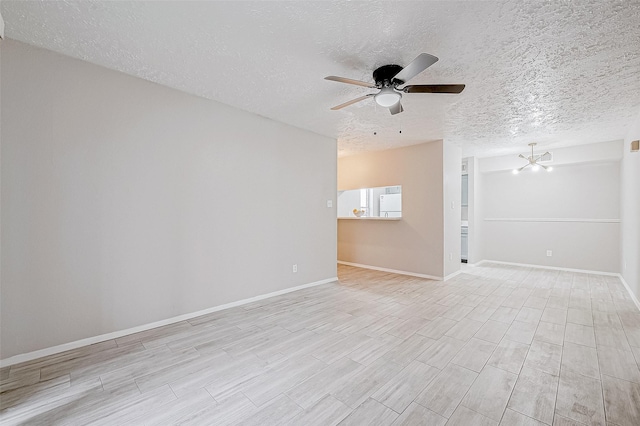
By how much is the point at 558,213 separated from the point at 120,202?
298 inches

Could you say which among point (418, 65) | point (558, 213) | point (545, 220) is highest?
point (418, 65)

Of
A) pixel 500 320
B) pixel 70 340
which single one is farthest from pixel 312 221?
pixel 70 340

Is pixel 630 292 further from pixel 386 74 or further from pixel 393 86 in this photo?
pixel 386 74

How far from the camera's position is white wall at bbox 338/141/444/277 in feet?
15.8

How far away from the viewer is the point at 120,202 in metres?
2.58

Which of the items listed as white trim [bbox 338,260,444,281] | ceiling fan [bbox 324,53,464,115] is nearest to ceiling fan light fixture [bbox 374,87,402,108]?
ceiling fan [bbox 324,53,464,115]

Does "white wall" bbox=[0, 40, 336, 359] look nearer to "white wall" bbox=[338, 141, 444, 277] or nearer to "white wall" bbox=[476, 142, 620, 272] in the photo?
"white wall" bbox=[338, 141, 444, 277]

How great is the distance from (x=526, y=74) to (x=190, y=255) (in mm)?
3876

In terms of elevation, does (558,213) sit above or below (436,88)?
below

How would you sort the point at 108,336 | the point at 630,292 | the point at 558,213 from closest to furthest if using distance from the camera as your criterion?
the point at 108,336
the point at 630,292
the point at 558,213

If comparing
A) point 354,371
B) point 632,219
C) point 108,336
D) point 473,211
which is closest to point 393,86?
point 354,371

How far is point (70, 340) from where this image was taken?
2326mm

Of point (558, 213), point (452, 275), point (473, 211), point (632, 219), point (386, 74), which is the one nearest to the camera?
point (386, 74)

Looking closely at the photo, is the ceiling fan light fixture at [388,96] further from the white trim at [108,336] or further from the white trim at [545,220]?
the white trim at [545,220]
